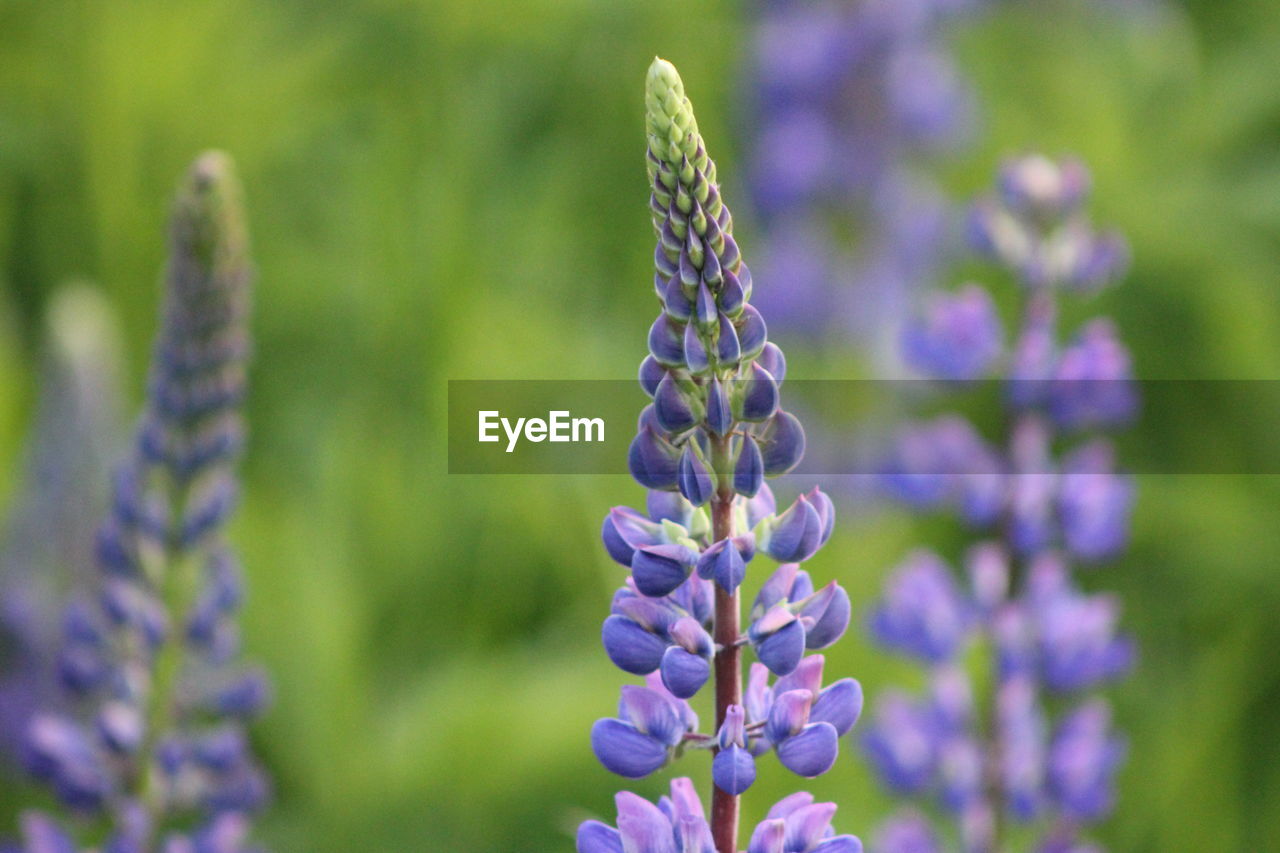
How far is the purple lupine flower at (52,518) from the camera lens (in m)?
2.33

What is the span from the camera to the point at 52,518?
2.35 meters

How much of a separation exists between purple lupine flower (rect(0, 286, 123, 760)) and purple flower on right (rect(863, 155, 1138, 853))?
1.30 m

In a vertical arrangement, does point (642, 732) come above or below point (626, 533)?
below

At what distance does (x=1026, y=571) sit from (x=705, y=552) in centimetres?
116

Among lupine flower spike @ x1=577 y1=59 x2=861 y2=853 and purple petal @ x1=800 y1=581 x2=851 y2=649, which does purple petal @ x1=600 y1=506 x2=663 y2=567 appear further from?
purple petal @ x1=800 y1=581 x2=851 y2=649

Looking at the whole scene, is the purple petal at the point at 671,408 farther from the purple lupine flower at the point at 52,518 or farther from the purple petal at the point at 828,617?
the purple lupine flower at the point at 52,518

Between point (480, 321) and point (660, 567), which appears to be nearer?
point (660, 567)

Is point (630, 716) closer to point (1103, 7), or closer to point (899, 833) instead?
point (899, 833)

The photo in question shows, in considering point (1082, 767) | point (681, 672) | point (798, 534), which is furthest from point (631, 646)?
point (1082, 767)

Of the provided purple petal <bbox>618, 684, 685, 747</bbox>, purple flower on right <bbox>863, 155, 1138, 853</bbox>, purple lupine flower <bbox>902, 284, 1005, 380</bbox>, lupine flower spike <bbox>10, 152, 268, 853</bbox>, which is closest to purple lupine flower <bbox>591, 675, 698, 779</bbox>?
purple petal <bbox>618, 684, 685, 747</bbox>

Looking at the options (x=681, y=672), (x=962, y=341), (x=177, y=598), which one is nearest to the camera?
(x=681, y=672)

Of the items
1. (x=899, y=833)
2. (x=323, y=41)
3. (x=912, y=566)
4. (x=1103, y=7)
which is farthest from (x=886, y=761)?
(x=1103, y=7)

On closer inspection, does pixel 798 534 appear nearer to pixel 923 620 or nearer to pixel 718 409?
pixel 718 409

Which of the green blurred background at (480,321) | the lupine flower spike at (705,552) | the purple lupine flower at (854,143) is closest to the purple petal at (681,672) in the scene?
the lupine flower spike at (705,552)
